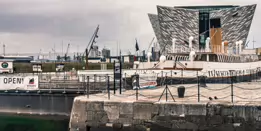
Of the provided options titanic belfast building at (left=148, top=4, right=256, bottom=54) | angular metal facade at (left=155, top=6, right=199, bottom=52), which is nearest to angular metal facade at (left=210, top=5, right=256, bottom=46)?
titanic belfast building at (left=148, top=4, right=256, bottom=54)

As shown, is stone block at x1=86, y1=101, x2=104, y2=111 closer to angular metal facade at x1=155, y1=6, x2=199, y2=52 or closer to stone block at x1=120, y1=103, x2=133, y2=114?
stone block at x1=120, y1=103, x2=133, y2=114

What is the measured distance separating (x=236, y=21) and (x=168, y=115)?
348 ft

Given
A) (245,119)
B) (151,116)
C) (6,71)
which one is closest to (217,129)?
(245,119)

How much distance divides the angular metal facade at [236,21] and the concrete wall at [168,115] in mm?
104282

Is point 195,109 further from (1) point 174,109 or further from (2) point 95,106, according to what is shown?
(2) point 95,106

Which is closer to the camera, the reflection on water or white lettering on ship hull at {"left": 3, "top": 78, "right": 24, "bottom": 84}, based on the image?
the reflection on water

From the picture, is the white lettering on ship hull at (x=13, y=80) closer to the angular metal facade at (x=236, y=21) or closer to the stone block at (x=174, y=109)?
the stone block at (x=174, y=109)

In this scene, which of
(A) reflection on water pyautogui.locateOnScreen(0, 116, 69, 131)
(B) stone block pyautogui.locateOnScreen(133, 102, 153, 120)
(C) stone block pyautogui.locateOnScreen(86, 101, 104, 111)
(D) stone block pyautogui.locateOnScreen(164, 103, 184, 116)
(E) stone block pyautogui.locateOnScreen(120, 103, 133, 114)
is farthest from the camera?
(A) reflection on water pyautogui.locateOnScreen(0, 116, 69, 131)

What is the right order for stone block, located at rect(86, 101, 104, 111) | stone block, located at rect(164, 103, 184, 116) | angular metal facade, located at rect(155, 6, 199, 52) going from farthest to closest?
angular metal facade, located at rect(155, 6, 199, 52)
stone block, located at rect(86, 101, 104, 111)
stone block, located at rect(164, 103, 184, 116)

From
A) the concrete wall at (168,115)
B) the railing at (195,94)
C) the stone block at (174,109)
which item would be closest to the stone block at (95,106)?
the concrete wall at (168,115)

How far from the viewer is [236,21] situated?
4609 inches

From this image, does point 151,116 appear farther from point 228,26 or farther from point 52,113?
point 228,26

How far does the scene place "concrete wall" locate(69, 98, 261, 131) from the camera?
16.5 m

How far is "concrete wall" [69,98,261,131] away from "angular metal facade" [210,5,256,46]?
104282mm
